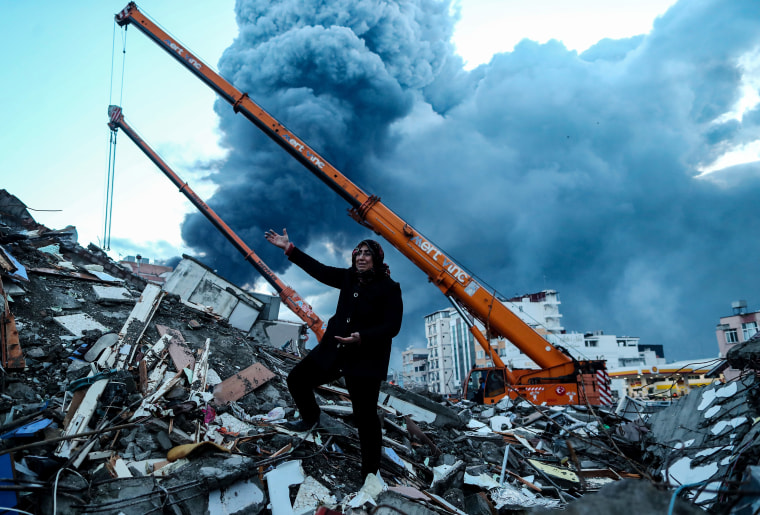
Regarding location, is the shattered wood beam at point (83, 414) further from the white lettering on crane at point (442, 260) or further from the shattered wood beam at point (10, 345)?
the white lettering on crane at point (442, 260)

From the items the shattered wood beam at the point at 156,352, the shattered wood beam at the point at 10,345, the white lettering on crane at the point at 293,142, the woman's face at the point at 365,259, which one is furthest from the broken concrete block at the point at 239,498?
the white lettering on crane at the point at 293,142

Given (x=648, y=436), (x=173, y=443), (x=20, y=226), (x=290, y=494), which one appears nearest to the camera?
(x=290, y=494)

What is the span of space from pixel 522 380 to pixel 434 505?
328 inches

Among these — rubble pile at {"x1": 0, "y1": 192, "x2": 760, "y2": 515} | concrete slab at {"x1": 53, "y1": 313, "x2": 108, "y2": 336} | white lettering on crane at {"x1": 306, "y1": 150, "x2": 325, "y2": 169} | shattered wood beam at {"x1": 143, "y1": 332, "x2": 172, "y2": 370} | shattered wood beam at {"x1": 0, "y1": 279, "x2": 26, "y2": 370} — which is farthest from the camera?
white lettering on crane at {"x1": 306, "y1": 150, "x2": 325, "y2": 169}

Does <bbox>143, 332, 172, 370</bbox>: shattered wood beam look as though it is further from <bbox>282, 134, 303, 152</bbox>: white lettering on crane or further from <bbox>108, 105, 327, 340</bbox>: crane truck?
<bbox>108, 105, 327, 340</bbox>: crane truck

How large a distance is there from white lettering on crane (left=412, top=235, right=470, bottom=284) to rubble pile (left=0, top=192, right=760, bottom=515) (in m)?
3.19

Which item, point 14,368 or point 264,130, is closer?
point 14,368

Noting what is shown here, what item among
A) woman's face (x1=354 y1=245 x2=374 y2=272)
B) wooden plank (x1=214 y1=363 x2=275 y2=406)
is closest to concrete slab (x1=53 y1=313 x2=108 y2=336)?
wooden plank (x1=214 y1=363 x2=275 y2=406)

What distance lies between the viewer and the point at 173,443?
139 inches

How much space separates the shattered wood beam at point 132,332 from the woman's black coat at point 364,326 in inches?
107

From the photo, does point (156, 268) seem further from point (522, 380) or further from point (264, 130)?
point (522, 380)

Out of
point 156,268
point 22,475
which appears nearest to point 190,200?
point 22,475

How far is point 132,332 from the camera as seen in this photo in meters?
5.70

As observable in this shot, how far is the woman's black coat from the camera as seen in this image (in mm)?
3309
